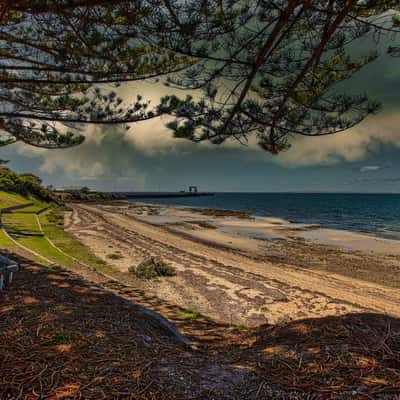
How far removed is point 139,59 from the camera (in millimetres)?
7043

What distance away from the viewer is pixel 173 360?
2461 millimetres

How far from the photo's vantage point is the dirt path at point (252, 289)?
7215 millimetres

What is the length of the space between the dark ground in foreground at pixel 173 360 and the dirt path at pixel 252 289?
3594 millimetres

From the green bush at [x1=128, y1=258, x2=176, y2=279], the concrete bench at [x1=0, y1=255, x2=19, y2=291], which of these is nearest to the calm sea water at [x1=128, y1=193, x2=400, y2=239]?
the green bush at [x1=128, y1=258, x2=176, y2=279]

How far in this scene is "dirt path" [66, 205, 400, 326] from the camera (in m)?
7.21

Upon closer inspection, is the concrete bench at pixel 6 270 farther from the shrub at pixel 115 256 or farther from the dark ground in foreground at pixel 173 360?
the shrub at pixel 115 256

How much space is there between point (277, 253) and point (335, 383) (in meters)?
15.0

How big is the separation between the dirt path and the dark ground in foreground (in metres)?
3.59

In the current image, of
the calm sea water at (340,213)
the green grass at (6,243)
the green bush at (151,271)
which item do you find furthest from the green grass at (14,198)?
the calm sea water at (340,213)

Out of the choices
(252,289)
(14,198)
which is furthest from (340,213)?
(252,289)

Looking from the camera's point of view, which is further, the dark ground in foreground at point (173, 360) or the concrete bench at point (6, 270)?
the concrete bench at point (6, 270)

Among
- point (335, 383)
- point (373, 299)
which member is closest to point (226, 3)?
point (335, 383)

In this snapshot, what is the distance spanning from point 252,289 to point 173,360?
6.71 meters

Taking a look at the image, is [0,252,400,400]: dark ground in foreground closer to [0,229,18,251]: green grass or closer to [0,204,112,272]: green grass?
[0,229,18,251]: green grass
